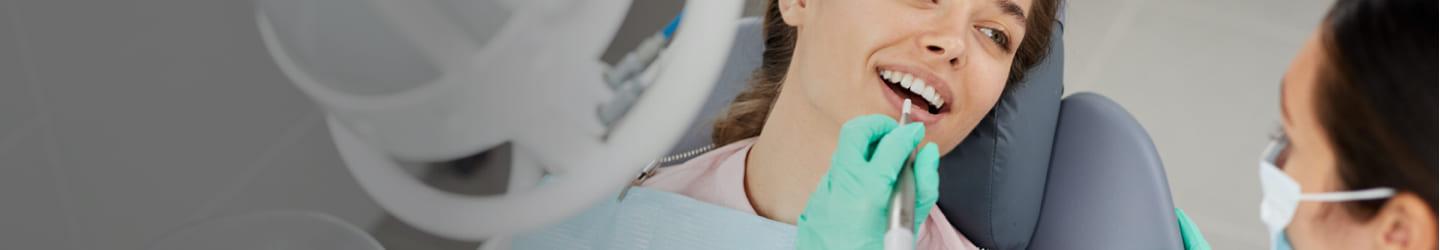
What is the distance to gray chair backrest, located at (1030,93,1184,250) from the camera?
5.19 ft

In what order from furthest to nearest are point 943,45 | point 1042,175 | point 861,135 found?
1. point 1042,175
2. point 943,45
3. point 861,135

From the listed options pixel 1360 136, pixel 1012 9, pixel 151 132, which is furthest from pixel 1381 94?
pixel 151 132

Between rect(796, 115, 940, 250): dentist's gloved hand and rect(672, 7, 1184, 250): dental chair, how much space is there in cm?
26

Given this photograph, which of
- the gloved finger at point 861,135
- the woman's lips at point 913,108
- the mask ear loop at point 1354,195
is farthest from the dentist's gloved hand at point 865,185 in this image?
the mask ear loop at point 1354,195

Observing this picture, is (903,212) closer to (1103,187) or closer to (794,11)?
(794,11)

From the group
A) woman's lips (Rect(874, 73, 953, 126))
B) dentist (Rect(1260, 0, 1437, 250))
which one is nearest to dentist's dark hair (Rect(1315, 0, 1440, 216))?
dentist (Rect(1260, 0, 1437, 250))

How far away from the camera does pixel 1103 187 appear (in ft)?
5.31

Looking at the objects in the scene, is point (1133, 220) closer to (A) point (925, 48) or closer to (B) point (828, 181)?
(A) point (925, 48)

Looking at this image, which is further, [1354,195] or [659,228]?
[659,228]

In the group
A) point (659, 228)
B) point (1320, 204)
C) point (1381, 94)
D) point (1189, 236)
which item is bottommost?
point (1189, 236)

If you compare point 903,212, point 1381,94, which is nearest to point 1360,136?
point 1381,94

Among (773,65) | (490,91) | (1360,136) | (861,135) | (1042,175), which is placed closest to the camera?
(490,91)

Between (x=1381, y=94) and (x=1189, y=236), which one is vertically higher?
(x=1381, y=94)

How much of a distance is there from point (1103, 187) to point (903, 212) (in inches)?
19.6
